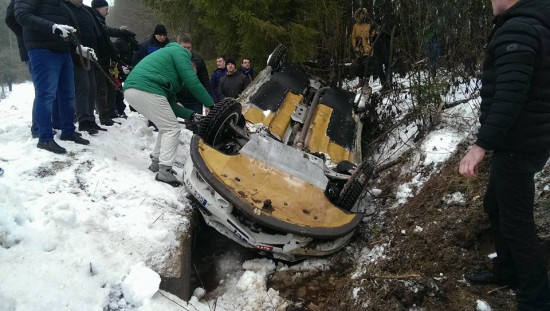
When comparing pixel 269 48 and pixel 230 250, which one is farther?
pixel 269 48

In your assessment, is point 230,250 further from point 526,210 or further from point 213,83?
point 213,83

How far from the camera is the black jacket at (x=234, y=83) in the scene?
7633mm

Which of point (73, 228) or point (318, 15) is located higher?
point (318, 15)

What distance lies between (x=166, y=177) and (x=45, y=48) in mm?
1841

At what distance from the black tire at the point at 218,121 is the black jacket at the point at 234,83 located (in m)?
3.11

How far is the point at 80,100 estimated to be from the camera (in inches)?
208

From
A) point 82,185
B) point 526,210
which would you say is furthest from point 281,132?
point 526,210

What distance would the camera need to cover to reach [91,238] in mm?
3275

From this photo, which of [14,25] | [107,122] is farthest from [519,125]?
[107,122]

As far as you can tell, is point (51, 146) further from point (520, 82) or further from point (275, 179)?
point (520, 82)

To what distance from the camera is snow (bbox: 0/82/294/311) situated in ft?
9.27

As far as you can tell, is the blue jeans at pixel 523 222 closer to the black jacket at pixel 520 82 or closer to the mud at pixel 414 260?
the black jacket at pixel 520 82

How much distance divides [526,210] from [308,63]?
18.8 ft

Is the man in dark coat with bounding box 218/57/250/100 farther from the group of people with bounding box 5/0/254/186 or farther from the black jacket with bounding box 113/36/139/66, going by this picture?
the group of people with bounding box 5/0/254/186
